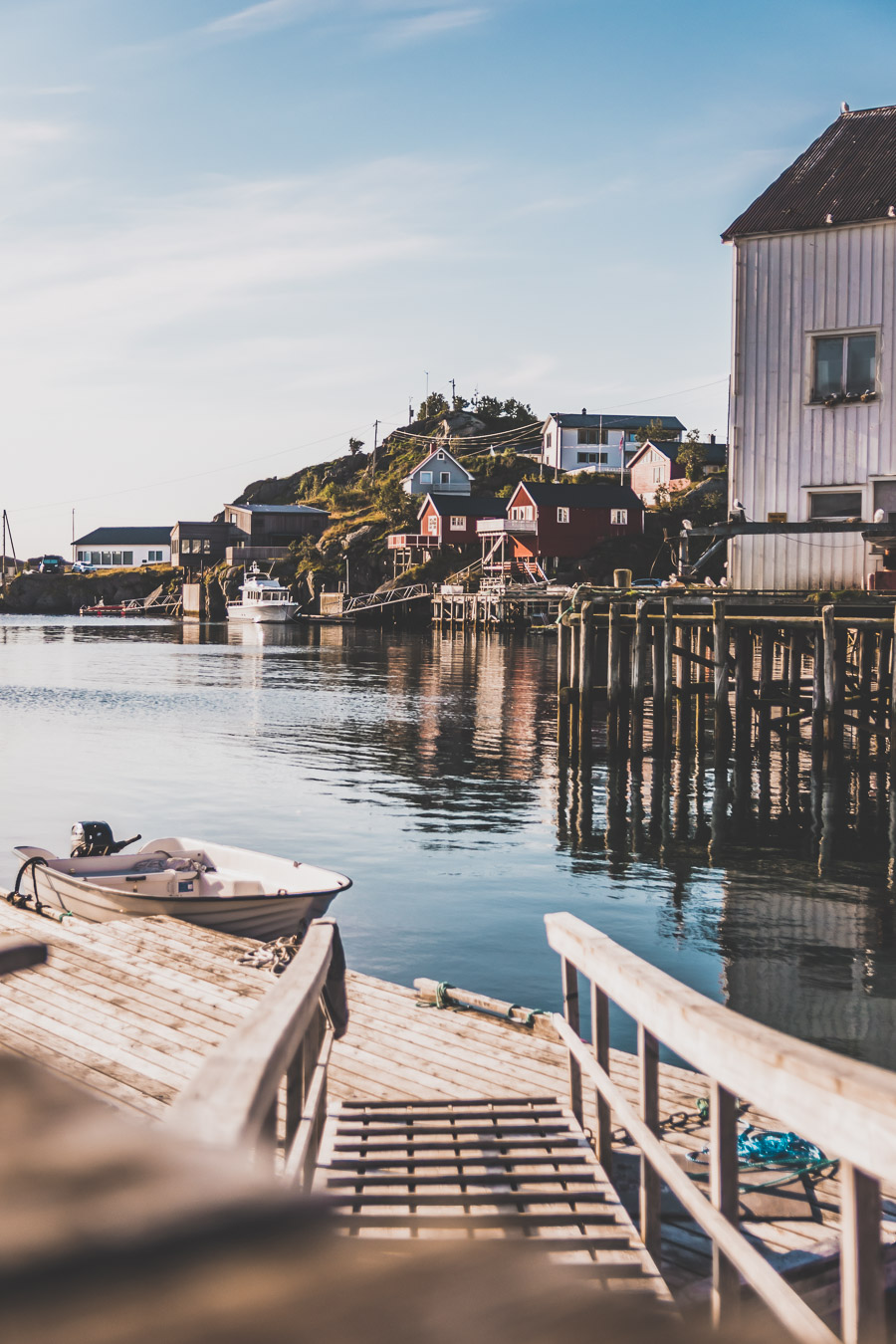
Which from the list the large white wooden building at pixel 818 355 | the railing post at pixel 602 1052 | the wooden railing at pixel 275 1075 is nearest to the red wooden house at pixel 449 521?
the large white wooden building at pixel 818 355

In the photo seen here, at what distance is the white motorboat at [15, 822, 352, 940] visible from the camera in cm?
1211

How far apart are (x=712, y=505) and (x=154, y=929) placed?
88356 mm

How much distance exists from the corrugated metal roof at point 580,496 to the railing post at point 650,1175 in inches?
3557

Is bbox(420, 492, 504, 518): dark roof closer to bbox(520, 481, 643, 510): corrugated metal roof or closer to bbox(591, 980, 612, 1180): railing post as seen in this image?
bbox(520, 481, 643, 510): corrugated metal roof

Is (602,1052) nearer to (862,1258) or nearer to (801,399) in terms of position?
(862,1258)

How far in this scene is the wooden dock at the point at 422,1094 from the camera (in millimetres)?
4008

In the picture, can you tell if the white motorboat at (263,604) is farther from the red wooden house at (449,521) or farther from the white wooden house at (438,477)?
the white wooden house at (438,477)

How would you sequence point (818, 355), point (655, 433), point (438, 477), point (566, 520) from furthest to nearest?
point (438, 477) < point (655, 433) < point (566, 520) < point (818, 355)

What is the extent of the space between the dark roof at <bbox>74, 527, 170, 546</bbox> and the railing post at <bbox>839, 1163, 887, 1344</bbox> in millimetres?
159378

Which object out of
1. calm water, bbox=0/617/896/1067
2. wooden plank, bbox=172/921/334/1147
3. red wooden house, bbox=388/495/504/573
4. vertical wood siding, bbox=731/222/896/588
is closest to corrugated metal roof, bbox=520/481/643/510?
red wooden house, bbox=388/495/504/573

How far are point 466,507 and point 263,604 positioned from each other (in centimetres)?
2312

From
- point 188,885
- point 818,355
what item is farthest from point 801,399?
point 188,885

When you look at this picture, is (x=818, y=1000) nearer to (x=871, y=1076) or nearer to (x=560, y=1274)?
(x=871, y=1076)

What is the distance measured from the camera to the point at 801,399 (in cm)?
2544
